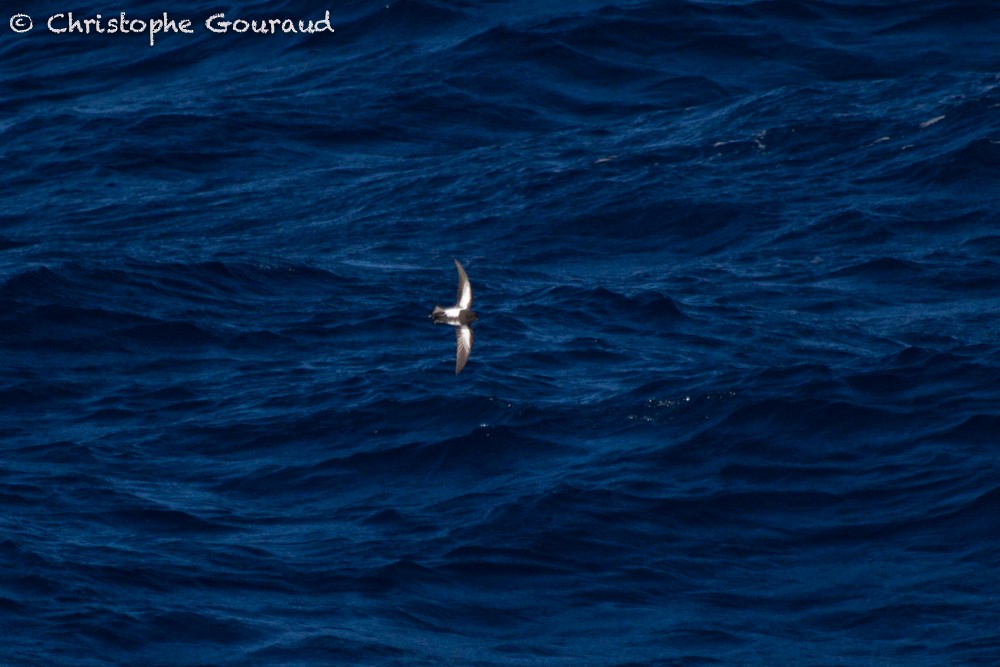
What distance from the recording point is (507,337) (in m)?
31.9

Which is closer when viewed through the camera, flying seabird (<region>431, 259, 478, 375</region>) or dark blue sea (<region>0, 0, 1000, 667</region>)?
flying seabird (<region>431, 259, 478, 375</region>)

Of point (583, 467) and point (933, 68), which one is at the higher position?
point (933, 68)

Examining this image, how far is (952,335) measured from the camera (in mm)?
30625

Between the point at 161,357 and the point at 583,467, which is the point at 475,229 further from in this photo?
the point at 583,467

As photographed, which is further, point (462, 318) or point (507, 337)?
point (507, 337)

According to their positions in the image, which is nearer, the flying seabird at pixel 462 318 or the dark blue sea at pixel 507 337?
the flying seabird at pixel 462 318

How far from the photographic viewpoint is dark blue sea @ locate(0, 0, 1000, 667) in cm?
2461

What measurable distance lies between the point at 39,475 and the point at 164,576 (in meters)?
3.78

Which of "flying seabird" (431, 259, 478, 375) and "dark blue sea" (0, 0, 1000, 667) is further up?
"flying seabird" (431, 259, 478, 375)

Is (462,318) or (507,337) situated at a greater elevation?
(462,318)

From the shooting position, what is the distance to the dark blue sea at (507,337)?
24609 millimetres

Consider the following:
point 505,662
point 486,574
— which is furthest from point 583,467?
point 505,662

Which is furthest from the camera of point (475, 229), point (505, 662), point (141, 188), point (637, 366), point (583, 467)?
point (141, 188)

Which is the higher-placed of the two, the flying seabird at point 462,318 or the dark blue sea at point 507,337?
the flying seabird at point 462,318
